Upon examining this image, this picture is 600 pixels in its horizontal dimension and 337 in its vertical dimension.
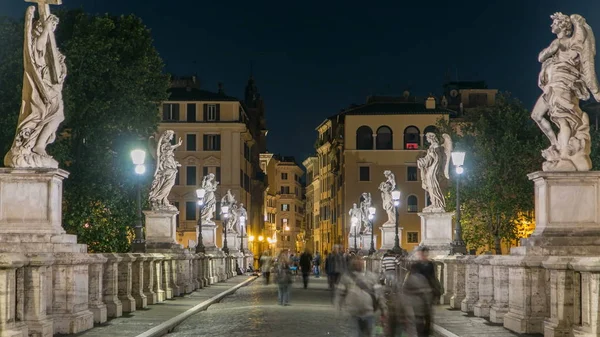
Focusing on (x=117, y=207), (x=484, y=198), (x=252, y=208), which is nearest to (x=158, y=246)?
(x=117, y=207)

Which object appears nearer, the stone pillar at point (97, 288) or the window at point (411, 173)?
the stone pillar at point (97, 288)

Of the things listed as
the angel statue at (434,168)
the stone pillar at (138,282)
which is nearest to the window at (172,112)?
the angel statue at (434,168)

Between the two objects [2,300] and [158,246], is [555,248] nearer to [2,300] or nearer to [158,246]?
[2,300]

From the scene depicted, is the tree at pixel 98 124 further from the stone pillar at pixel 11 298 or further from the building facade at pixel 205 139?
the building facade at pixel 205 139

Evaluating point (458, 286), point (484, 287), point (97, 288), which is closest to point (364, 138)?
point (458, 286)

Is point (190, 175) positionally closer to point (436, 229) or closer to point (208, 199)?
point (208, 199)

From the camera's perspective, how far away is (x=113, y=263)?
930 inches

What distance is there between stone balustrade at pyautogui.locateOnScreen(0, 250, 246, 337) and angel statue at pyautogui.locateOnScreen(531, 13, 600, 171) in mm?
8244

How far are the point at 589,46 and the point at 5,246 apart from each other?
1016 centimetres

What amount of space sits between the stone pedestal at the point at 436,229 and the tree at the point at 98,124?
13.3 metres

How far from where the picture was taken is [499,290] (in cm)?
2188

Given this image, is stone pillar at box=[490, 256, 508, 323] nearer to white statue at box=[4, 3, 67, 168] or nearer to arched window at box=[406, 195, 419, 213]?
white statue at box=[4, 3, 67, 168]

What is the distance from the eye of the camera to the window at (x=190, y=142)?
347ft

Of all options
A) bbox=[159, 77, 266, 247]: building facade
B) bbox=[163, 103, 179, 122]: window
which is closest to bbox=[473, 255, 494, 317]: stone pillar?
bbox=[159, 77, 266, 247]: building facade
